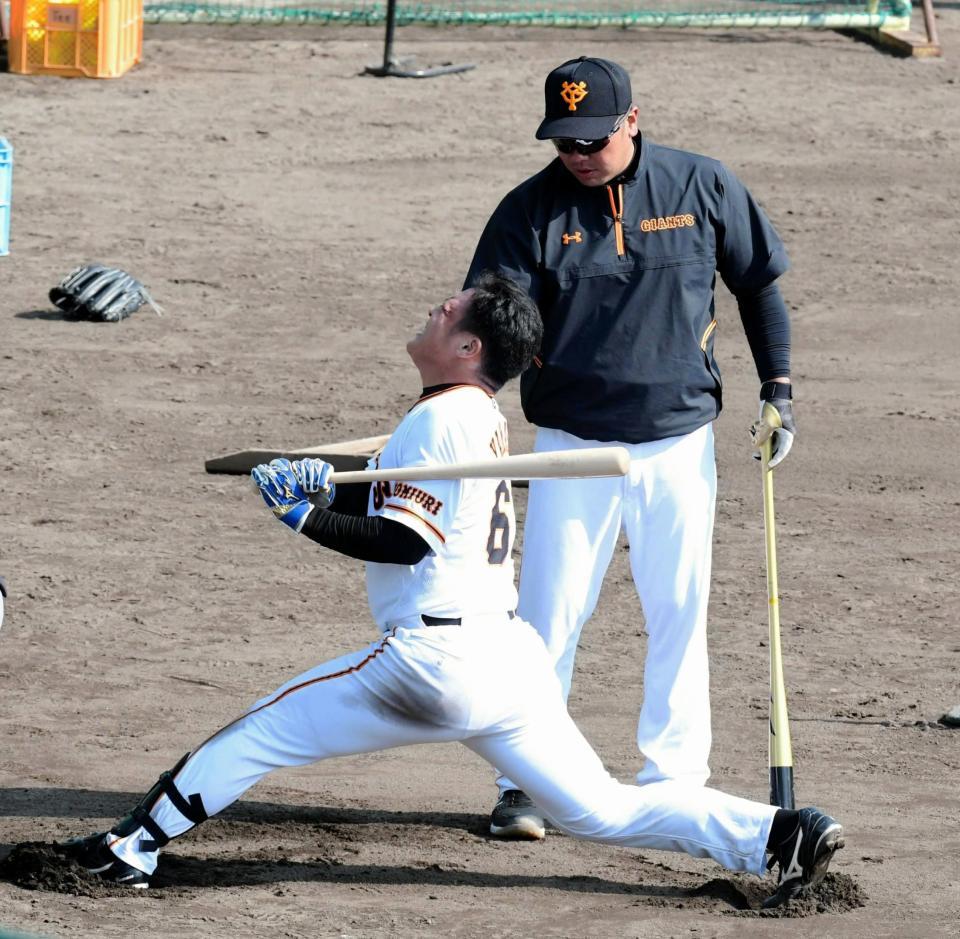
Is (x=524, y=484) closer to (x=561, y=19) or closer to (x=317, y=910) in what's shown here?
(x=317, y=910)

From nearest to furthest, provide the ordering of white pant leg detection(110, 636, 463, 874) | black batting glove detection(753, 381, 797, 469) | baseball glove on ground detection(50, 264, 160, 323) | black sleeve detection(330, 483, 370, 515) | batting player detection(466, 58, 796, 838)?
white pant leg detection(110, 636, 463, 874) → black sleeve detection(330, 483, 370, 515) → batting player detection(466, 58, 796, 838) → black batting glove detection(753, 381, 797, 469) → baseball glove on ground detection(50, 264, 160, 323)

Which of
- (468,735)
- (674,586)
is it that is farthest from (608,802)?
(674,586)

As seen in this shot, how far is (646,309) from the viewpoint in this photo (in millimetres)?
5117

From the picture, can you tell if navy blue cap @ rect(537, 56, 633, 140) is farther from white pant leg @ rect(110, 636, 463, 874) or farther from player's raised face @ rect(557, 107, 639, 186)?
white pant leg @ rect(110, 636, 463, 874)

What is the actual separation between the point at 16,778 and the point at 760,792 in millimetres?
2286

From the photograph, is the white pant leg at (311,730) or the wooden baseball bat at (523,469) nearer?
the wooden baseball bat at (523,469)

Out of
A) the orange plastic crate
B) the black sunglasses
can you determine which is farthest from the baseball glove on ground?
the black sunglasses

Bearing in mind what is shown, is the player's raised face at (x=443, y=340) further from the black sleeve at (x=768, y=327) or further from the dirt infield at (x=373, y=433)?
the dirt infield at (x=373, y=433)

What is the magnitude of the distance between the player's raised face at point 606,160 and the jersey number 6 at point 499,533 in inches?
40.0

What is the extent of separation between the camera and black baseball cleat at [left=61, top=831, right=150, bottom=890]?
4.64m

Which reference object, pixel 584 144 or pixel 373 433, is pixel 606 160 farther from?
pixel 373 433

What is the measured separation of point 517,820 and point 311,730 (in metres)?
0.97

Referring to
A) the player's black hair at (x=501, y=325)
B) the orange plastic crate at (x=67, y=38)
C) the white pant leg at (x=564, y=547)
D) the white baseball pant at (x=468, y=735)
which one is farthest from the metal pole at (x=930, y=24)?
the white baseball pant at (x=468, y=735)

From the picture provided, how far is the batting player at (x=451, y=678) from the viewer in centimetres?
440
